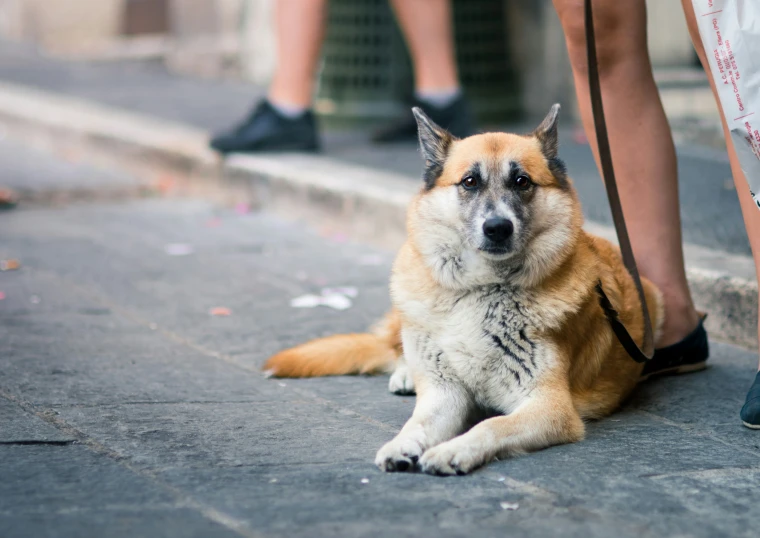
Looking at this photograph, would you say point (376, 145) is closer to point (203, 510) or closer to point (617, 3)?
point (617, 3)

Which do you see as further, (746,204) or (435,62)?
(435,62)

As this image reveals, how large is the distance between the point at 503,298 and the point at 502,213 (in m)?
0.24

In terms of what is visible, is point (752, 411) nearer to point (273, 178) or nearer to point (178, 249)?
point (178, 249)

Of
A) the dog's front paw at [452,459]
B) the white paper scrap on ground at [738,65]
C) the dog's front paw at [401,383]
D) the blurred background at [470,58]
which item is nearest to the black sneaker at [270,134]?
the blurred background at [470,58]

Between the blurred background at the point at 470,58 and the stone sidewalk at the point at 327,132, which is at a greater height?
the blurred background at the point at 470,58

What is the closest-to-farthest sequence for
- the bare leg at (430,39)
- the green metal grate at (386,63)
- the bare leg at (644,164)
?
1. the bare leg at (644,164)
2. the bare leg at (430,39)
3. the green metal grate at (386,63)

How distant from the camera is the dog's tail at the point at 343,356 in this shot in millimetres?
3527

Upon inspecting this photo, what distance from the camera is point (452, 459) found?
8.70 feet

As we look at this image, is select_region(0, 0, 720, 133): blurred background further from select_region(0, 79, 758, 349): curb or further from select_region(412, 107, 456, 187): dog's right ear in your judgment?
select_region(412, 107, 456, 187): dog's right ear

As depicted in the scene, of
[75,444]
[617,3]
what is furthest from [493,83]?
[75,444]

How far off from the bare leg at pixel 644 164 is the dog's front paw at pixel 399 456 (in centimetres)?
119

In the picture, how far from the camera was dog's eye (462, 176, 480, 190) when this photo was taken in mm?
3059

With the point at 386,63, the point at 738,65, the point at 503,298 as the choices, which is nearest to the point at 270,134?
the point at 386,63

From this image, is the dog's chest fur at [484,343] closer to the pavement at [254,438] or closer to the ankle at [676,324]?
the pavement at [254,438]
